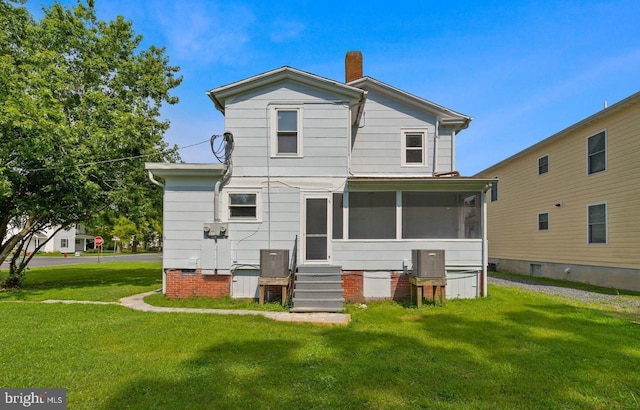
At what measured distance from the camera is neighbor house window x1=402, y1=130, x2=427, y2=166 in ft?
38.1

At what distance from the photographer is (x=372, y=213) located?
1011cm

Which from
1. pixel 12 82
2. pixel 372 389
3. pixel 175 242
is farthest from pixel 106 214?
pixel 372 389

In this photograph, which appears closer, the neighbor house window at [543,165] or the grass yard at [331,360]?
the grass yard at [331,360]

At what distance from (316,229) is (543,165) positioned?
11.8 metres

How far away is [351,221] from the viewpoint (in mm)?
10102

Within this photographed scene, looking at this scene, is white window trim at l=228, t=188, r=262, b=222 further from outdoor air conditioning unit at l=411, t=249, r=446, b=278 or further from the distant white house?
the distant white house

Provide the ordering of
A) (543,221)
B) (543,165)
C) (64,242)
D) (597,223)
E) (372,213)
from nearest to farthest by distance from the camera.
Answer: (372,213)
(597,223)
(543,221)
(543,165)
(64,242)

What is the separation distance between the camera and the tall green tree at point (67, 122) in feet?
34.2

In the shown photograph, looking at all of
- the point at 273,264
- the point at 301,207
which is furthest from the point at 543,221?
the point at 273,264

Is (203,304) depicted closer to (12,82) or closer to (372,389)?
(372,389)

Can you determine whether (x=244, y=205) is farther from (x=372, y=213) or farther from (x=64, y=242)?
(x=64, y=242)

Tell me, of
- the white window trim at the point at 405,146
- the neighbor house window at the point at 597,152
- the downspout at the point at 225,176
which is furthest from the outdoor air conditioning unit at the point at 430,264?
the neighbor house window at the point at 597,152

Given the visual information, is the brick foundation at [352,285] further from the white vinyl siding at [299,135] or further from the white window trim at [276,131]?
the white window trim at [276,131]

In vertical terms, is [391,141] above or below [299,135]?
above
